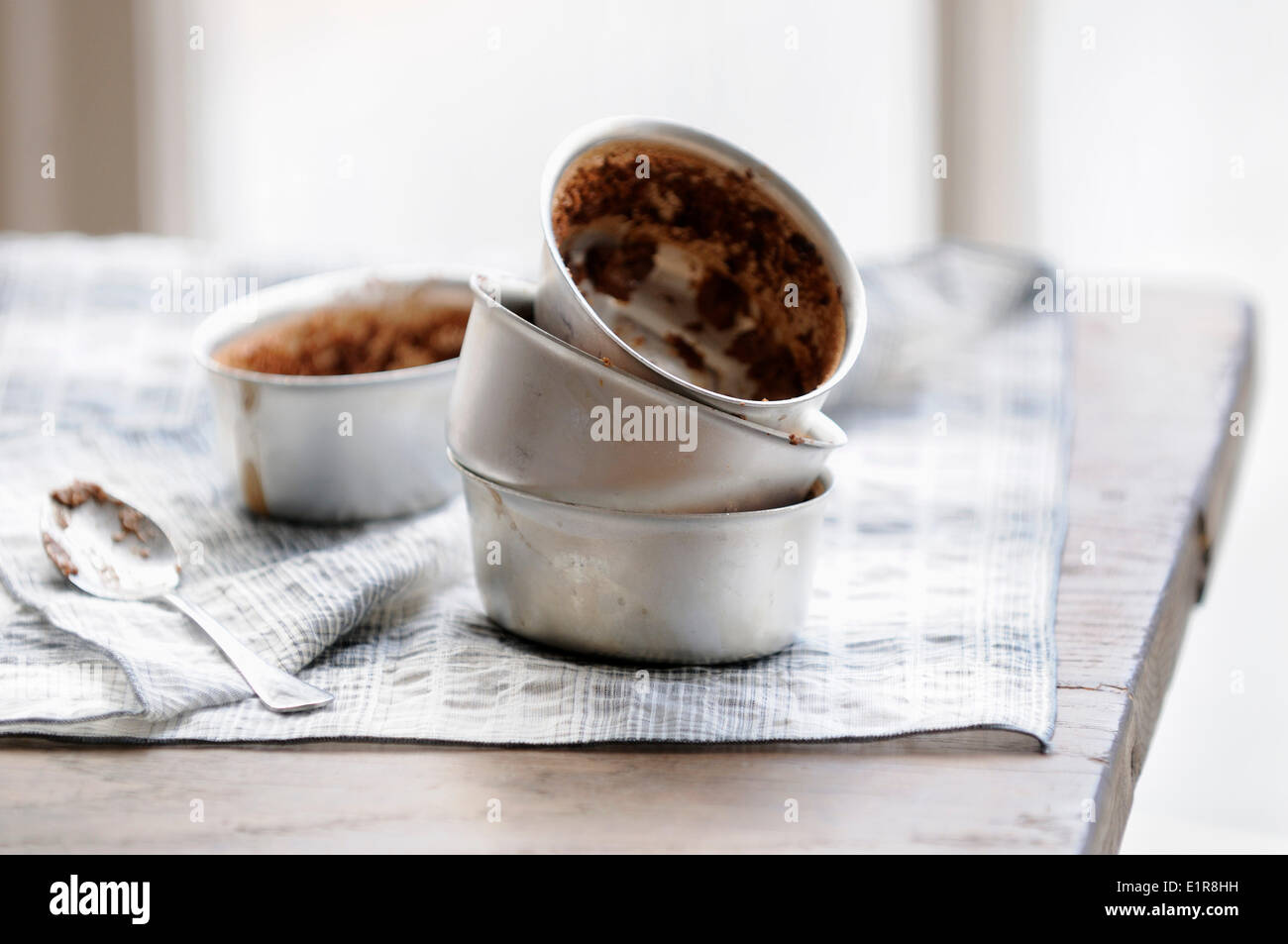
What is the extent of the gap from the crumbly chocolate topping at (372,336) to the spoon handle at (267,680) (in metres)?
0.28

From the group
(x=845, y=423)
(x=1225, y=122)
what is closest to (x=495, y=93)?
(x=1225, y=122)

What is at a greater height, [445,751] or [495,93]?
[495,93]

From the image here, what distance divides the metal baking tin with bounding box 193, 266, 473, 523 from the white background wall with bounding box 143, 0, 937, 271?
982 mm

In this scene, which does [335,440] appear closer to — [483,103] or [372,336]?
[372,336]

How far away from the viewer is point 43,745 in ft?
1.95

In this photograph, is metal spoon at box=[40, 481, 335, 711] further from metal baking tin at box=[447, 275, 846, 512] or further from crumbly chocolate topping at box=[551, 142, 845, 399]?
crumbly chocolate topping at box=[551, 142, 845, 399]

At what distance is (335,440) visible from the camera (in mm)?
823

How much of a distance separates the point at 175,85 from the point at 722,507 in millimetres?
1773

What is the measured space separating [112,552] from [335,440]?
142mm

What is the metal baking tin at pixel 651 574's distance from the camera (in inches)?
24.7

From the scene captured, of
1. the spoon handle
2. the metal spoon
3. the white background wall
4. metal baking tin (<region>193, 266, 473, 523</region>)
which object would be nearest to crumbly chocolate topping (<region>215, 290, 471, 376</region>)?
metal baking tin (<region>193, 266, 473, 523</region>)

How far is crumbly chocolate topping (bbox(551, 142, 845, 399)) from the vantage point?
73 cm
